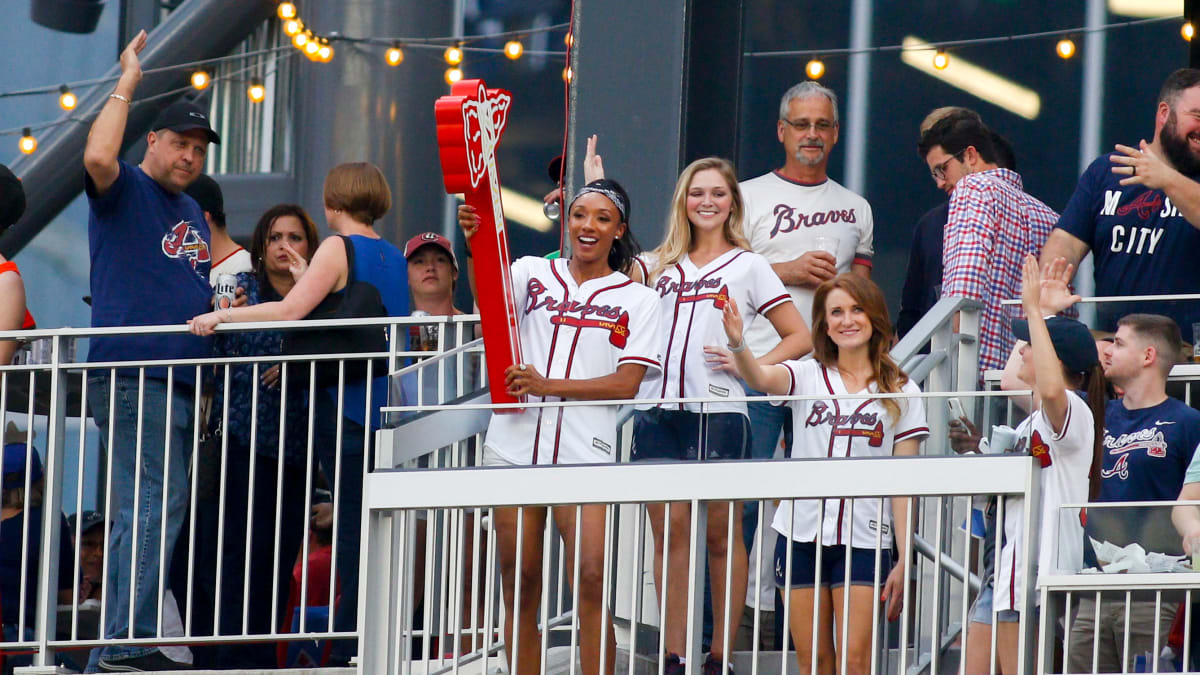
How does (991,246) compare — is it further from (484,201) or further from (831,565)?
(484,201)

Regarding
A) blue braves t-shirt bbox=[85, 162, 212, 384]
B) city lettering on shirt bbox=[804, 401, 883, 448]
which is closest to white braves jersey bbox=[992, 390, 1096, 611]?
city lettering on shirt bbox=[804, 401, 883, 448]

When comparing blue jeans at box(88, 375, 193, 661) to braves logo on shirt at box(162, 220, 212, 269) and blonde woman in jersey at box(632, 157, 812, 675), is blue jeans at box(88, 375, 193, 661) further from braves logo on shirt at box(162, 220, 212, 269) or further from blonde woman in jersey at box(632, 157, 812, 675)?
blonde woman in jersey at box(632, 157, 812, 675)

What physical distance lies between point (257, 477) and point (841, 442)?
233cm

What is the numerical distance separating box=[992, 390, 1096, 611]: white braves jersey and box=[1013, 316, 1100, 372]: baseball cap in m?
0.15

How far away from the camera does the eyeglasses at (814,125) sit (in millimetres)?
7836

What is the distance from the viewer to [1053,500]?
19.5ft

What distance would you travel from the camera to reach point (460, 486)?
20.1 feet

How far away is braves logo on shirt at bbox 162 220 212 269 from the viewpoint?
7.66 m

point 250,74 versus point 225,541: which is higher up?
point 250,74

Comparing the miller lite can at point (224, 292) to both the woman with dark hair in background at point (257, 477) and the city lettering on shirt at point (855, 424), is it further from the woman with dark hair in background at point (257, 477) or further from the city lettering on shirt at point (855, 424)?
the city lettering on shirt at point (855, 424)

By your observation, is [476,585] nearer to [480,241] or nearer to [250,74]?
[480,241]

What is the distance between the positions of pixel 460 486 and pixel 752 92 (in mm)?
6865

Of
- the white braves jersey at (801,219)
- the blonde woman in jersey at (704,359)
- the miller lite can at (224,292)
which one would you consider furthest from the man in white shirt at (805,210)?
the miller lite can at (224,292)

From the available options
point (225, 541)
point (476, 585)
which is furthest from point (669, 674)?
point (225, 541)
